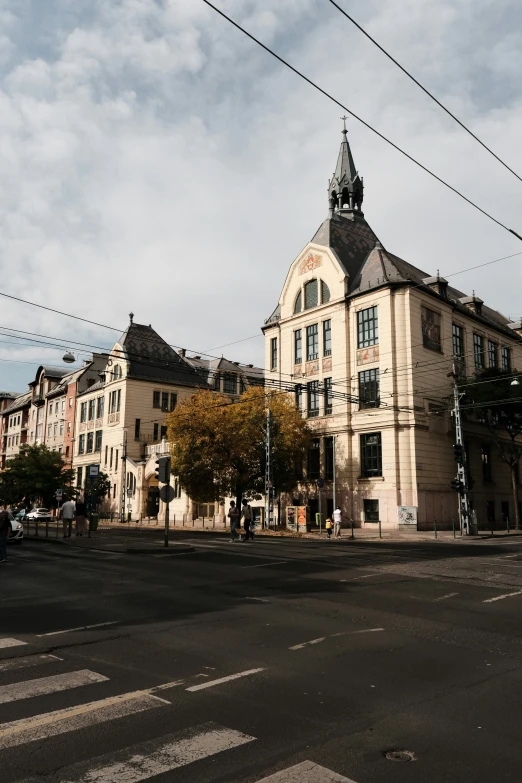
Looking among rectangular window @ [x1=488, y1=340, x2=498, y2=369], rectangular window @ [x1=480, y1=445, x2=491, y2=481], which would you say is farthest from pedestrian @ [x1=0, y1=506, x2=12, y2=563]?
rectangular window @ [x1=488, y1=340, x2=498, y2=369]

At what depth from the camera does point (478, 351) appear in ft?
164

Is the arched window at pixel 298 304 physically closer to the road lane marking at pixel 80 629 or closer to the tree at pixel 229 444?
the tree at pixel 229 444

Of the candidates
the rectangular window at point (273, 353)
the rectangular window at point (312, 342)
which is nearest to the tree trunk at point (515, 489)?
the rectangular window at point (312, 342)

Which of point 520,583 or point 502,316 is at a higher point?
point 502,316

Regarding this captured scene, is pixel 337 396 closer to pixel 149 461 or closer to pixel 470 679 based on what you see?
pixel 149 461

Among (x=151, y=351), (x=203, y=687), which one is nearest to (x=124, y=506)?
(x=151, y=351)

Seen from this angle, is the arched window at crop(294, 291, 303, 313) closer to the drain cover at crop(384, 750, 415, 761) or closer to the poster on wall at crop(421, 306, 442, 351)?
the poster on wall at crop(421, 306, 442, 351)

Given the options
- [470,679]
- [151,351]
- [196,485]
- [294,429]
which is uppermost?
[151,351]

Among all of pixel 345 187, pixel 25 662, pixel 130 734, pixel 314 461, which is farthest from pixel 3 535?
pixel 345 187

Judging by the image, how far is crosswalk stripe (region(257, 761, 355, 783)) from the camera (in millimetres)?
4109

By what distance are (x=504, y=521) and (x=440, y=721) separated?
160ft

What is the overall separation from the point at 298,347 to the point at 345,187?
1578 cm

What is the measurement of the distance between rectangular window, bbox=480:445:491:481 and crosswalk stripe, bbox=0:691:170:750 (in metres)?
47.2

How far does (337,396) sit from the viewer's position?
44.6 m
